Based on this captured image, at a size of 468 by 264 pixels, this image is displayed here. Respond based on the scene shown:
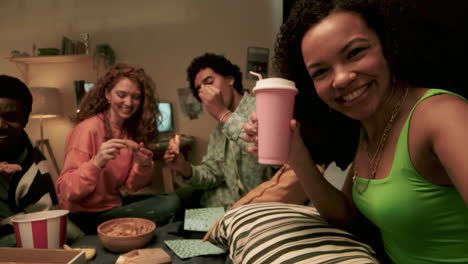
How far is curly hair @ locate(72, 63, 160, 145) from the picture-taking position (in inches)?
67.2

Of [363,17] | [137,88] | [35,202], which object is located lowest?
[35,202]

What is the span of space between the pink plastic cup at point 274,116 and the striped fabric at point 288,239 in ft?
0.69

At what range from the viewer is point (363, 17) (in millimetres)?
708

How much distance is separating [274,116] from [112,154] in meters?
0.92

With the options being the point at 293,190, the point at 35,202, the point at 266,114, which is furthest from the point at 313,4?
the point at 35,202

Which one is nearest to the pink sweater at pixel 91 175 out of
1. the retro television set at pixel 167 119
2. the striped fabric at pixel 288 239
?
the striped fabric at pixel 288 239

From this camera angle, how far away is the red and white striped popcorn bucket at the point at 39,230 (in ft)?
3.11

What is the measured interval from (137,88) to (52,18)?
119 inches

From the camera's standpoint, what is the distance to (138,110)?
1752 millimetres

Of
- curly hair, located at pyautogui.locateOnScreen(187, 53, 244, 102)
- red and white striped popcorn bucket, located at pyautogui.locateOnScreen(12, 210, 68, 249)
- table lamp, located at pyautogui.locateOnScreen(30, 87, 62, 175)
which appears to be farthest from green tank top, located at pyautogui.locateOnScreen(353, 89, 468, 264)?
table lamp, located at pyautogui.locateOnScreen(30, 87, 62, 175)

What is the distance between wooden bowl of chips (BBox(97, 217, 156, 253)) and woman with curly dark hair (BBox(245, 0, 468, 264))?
646mm

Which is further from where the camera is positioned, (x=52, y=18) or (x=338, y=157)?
(x=52, y=18)

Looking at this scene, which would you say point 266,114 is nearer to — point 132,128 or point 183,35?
point 132,128

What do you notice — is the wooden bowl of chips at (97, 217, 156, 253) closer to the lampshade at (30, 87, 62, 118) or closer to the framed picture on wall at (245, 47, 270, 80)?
the framed picture on wall at (245, 47, 270, 80)
